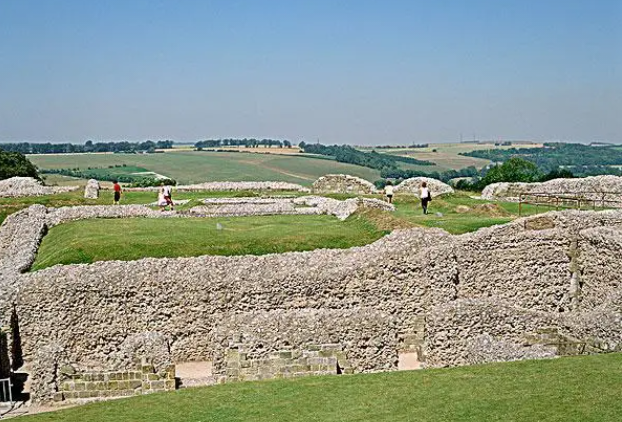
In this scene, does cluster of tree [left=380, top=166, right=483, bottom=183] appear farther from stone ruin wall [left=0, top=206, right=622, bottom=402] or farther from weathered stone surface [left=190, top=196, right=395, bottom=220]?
stone ruin wall [left=0, top=206, right=622, bottom=402]

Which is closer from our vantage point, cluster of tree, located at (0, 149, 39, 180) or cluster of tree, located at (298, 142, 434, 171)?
cluster of tree, located at (0, 149, 39, 180)

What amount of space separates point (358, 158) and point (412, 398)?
12019 cm

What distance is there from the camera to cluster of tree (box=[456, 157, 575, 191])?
55.6 m

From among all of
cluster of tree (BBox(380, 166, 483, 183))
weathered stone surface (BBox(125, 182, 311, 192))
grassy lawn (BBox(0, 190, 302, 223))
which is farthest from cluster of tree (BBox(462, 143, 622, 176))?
grassy lawn (BBox(0, 190, 302, 223))

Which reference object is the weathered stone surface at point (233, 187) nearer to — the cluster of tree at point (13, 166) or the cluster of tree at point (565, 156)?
the cluster of tree at point (13, 166)

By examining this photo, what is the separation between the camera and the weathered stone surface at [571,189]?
36.1m

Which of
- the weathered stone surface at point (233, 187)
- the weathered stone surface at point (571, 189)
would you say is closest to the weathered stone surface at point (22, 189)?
the weathered stone surface at point (233, 187)

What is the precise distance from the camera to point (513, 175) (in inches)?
2442

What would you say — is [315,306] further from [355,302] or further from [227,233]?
[227,233]

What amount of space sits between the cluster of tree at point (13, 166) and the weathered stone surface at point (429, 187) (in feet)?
117

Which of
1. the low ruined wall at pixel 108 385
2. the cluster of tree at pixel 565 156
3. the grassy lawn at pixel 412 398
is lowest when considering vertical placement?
the low ruined wall at pixel 108 385

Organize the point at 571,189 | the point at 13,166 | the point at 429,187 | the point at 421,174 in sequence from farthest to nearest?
the point at 421,174
the point at 13,166
the point at 429,187
the point at 571,189

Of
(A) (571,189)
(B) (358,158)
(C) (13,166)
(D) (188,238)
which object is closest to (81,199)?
(D) (188,238)

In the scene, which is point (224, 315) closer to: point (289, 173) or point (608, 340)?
point (608, 340)
